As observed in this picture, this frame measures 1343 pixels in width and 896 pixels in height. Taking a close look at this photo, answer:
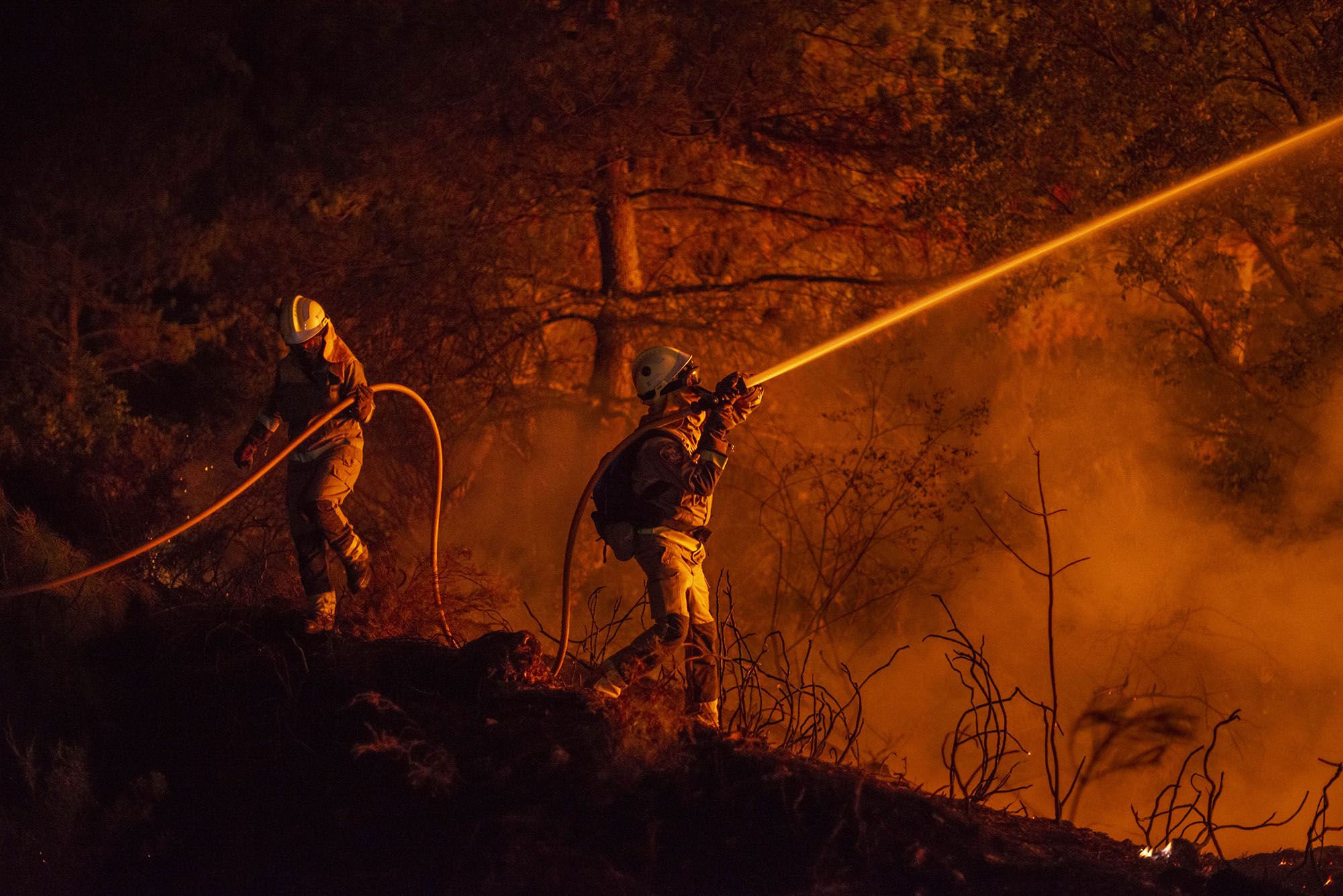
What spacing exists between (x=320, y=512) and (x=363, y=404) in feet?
1.91

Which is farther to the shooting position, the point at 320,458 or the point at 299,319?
the point at 320,458

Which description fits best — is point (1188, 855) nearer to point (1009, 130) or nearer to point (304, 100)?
point (1009, 130)

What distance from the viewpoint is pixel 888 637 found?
13883mm

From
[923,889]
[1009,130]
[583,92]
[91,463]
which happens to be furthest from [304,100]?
[923,889]

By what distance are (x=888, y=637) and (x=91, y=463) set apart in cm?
773

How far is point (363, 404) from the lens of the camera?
22.3ft

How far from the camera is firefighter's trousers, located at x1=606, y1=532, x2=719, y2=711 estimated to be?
585cm

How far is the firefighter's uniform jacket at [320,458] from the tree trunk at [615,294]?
6.54 m

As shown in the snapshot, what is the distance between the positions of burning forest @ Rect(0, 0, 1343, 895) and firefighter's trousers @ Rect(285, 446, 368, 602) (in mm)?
1055

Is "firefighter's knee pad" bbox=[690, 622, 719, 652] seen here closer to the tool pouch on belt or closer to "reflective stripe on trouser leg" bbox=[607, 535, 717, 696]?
"reflective stripe on trouser leg" bbox=[607, 535, 717, 696]

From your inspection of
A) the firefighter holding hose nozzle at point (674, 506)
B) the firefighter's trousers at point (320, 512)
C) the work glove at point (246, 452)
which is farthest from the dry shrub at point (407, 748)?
the work glove at point (246, 452)

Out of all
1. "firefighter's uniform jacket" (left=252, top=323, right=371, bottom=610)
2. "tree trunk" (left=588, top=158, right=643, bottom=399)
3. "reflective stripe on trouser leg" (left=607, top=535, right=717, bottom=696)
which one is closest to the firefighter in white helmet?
"firefighter's uniform jacket" (left=252, top=323, right=371, bottom=610)

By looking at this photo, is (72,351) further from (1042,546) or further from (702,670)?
(1042,546)

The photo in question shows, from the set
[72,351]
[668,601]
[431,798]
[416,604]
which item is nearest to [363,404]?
[416,604]
